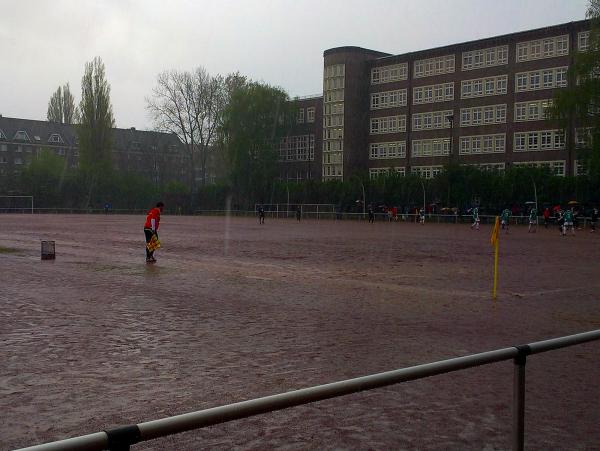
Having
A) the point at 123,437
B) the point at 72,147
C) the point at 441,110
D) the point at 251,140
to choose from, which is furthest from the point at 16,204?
the point at 123,437

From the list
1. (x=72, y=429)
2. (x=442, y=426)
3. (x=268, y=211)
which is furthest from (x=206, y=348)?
(x=268, y=211)

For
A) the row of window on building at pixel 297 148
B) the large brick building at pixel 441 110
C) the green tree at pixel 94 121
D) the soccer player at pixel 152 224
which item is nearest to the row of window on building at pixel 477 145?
the large brick building at pixel 441 110

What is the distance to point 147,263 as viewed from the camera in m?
21.0

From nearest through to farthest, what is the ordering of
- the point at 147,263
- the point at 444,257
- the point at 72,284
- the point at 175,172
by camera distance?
the point at 72,284
the point at 147,263
the point at 444,257
the point at 175,172

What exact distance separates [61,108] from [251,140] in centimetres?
5474

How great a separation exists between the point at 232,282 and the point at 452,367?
13.2 metres

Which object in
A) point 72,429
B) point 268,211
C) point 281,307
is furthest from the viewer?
point 268,211

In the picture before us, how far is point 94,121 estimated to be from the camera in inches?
3664

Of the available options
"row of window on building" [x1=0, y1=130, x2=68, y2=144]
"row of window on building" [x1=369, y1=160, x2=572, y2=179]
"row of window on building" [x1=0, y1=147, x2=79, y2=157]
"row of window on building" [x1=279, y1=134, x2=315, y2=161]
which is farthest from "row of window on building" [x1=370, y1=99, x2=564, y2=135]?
"row of window on building" [x1=0, y1=130, x2=68, y2=144]

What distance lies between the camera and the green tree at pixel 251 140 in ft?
309

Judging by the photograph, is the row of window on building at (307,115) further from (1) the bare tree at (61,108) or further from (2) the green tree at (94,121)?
(1) the bare tree at (61,108)

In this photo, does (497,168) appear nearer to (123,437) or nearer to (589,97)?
(589,97)

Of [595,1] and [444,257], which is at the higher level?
[595,1]

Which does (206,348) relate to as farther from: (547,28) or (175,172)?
(175,172)
